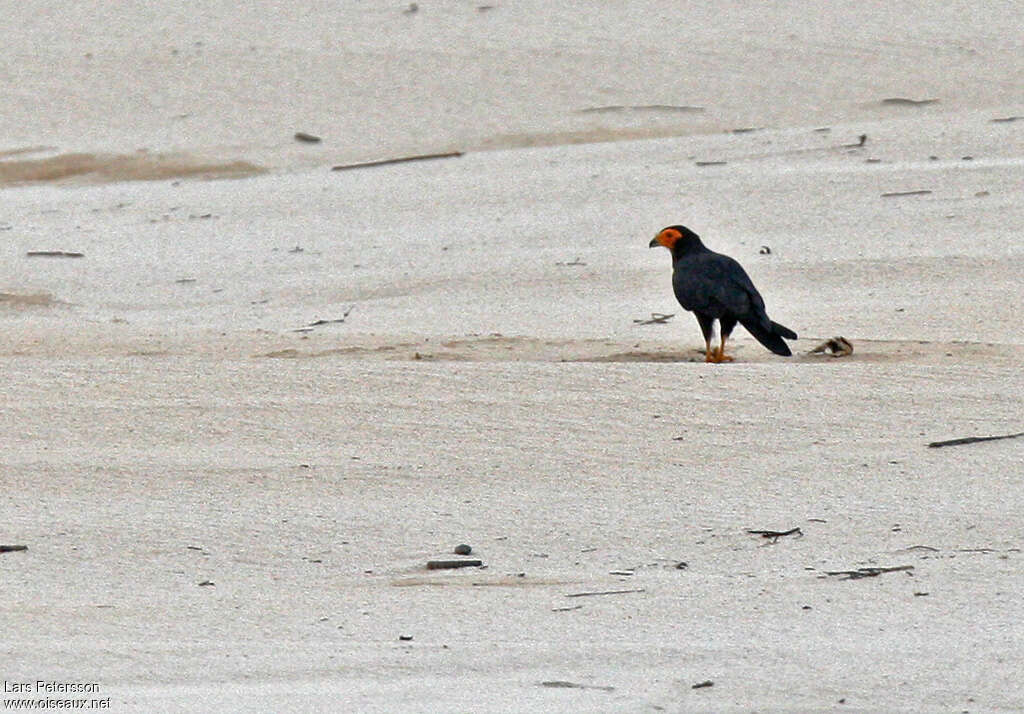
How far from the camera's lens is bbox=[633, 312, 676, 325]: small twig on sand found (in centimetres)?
823

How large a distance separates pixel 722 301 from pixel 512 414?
166 centimetres

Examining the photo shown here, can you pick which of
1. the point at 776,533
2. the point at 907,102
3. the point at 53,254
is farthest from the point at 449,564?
the point at 907,102

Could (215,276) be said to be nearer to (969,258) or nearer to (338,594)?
(969,258)

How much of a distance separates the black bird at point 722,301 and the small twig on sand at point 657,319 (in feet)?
1.66

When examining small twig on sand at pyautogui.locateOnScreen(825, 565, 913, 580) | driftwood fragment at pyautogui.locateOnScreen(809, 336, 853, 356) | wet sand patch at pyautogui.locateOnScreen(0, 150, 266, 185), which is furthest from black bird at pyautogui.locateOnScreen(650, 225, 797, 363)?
wet sand patch at pyautogui.locateOnScreen(0, 150, 266, 185)

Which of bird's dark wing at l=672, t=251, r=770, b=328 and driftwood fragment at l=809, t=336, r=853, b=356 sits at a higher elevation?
bird's dark wing at l=672, t=251, r=770, b=328

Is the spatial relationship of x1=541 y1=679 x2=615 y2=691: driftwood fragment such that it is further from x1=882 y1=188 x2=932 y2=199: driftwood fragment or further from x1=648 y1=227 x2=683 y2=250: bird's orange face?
x1=882 y1=188 x2=932 y2=199: driftwood fragment

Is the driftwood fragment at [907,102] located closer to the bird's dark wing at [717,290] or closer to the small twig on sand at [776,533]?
the bird's dark wing at [717,290]

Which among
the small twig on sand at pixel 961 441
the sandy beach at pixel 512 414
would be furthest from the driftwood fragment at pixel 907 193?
the small twig on sand at pixel 961 441

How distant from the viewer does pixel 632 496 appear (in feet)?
16.6

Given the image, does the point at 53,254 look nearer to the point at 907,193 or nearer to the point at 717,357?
the point at 717,357

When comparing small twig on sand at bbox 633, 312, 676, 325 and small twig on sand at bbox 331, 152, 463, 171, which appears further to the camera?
small twig on sand at bbox 331, 152, 463, 171

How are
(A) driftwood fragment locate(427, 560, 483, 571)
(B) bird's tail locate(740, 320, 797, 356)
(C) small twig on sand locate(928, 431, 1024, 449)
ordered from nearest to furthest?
(A) driftwood fragment locate(427, 560, 483, 571), (C) small twig on sand locate(928, 431, 1024, 449), (B) bird's tail locate(740, 320, 797, 356)

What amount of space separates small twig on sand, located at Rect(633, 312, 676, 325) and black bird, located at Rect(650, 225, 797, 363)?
51 centimetres
